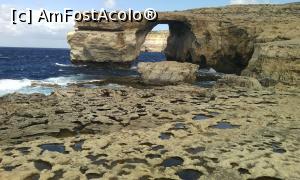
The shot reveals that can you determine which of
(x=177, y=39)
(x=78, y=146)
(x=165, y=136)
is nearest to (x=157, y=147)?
(x=165, y=136)

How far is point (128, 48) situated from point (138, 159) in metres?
48.3

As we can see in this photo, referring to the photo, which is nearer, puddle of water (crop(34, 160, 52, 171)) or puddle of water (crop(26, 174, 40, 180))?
puddle of water (crop(26, 174, 40, 180))

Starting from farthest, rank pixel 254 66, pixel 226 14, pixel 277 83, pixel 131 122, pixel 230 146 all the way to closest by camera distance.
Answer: pixel 226 14
pixel 254 66
pixel 277 83
pixel 131 122
pixel 230 146

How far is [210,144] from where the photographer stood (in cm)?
1195

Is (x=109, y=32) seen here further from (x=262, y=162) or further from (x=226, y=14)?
(x=262, y=162)

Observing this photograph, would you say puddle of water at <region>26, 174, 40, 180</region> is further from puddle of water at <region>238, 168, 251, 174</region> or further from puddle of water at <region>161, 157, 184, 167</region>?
puddle of water at <region>238, 168, 251, 174</region>

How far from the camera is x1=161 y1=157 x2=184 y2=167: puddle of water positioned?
1049cm

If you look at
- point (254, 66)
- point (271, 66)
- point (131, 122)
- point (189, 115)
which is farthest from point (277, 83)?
point (131, 122)

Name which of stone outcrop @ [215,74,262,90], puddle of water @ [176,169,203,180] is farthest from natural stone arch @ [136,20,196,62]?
puddle of water @ [176,169,203,180]

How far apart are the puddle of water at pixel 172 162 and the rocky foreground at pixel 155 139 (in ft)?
0.06

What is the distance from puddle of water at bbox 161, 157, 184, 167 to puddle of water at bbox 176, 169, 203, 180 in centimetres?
49

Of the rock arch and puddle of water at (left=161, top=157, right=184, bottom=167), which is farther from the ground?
the rock arch

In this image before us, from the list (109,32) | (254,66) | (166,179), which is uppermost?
(109,32)

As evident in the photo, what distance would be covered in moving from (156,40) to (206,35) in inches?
5370
